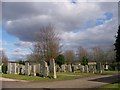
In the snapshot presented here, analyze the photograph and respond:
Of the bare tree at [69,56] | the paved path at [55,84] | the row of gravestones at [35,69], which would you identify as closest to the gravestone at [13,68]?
the row of gravestones at [35,69]

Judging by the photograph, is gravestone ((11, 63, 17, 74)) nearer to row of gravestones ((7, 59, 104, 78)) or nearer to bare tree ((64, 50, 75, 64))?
row of gravestones ((7, 59, 104, 78))

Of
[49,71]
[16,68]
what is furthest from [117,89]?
[16,68]

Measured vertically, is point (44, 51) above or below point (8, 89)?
above

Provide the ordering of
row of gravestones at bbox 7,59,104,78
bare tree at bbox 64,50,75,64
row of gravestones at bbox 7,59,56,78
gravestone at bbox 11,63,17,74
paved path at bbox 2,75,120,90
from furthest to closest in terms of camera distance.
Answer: bare tree at bbox 64,50,75,64
gravestone at bbox 11,63,17,74
row of gravestones at bbox 7,59,104,78
row of gravestones at bbox 7,59,56,78
paved path at bbox 2,75,120,90

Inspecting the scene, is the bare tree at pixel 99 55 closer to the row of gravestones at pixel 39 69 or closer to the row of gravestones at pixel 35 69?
the row of gravestones at pixel 39 69

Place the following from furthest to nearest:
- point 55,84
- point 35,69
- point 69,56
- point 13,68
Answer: point 69,56 < point 13,68 < point 35,69 < point 55,84

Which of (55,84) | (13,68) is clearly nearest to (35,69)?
(13,68)

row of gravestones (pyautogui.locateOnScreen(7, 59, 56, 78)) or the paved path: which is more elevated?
row of gravestones (pyautogui.locateOnScreen(7, 59, 56, 78))

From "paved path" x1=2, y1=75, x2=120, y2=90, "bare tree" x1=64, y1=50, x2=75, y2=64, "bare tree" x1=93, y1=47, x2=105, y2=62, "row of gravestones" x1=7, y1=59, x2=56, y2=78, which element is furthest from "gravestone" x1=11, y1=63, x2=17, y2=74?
"bare tree" x1=93, y1=47, x2=105, y2=62

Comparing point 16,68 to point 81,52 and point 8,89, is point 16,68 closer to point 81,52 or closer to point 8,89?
point 8,89

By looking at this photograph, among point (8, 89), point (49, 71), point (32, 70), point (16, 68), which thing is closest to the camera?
point (8, 89)

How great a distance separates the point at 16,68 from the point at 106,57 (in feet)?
177

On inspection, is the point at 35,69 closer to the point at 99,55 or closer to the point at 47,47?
the point at 47,47

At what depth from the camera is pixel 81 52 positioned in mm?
93062
